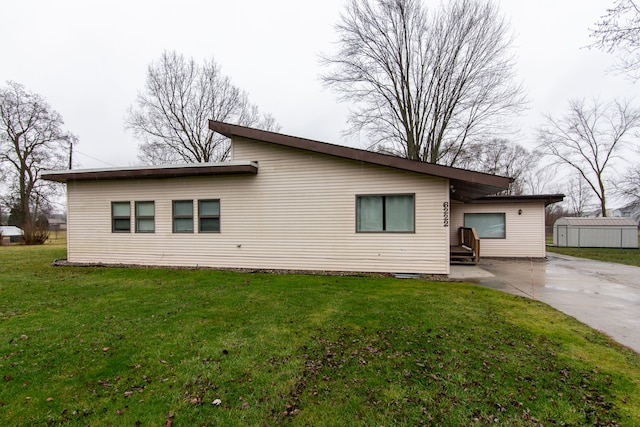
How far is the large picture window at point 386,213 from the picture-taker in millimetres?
8258

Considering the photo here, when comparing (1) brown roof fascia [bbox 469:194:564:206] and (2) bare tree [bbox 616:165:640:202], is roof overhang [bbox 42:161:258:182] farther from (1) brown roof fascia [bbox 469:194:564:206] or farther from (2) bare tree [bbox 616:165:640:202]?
(2) bare tree [bbox 616:165:640:202]

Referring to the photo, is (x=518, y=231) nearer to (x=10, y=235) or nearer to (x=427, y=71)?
(x=427, y=71)

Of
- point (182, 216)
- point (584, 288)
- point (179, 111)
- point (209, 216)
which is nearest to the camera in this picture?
point (584, 288)

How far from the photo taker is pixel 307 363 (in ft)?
10.7

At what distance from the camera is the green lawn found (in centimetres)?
242

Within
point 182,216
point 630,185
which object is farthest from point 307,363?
point 630,185

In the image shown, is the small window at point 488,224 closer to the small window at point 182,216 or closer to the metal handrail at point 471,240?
the metal handrail at point 471,240

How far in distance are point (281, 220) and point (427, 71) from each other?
13.6m

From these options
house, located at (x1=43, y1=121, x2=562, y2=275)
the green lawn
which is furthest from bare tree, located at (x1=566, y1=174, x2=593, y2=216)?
the green lawn

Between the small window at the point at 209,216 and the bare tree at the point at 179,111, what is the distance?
1355cm

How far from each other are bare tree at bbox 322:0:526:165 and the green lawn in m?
13.9

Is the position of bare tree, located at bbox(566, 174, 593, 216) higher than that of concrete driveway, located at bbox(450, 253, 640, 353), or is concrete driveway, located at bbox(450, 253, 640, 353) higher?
bare tree, located at bbox(566, 174, 593, 216)

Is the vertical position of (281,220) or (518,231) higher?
(281,220)

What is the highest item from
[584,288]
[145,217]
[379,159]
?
[379,159]
